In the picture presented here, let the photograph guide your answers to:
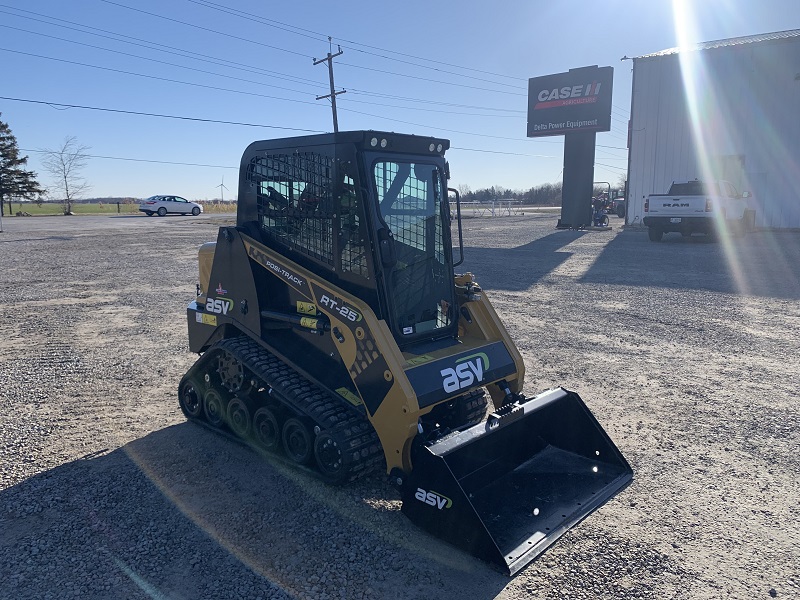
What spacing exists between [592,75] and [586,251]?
1547cm

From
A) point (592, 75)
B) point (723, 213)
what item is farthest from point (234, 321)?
point (592, 75)

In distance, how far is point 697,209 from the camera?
776 inches

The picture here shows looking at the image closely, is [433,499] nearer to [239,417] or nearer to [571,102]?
[239,417]

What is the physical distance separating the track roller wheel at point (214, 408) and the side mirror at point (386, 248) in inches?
80.3

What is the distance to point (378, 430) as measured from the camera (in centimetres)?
400

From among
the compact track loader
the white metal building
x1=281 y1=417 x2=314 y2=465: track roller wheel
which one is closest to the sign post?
the white metal building

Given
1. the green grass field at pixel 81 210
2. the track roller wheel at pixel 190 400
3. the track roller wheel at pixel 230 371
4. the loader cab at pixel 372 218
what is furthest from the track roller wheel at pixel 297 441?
the green grass field at pixel 81 210

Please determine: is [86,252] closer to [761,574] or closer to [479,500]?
[479,500]

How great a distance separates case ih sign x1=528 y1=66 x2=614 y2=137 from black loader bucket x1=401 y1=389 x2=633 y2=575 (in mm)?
28853

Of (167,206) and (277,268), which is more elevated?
(167,206)

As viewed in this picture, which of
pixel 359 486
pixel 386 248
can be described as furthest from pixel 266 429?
pixel 386 248

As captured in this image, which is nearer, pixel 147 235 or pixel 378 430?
pixel 378 430

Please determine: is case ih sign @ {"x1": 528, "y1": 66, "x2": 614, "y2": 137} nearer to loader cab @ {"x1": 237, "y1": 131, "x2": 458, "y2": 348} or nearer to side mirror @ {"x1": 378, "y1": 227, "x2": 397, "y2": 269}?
loader cab @ {"x1": 237, "y1": 131, "x2": 458, "y2": 348}

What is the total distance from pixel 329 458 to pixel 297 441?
41 centimetres
